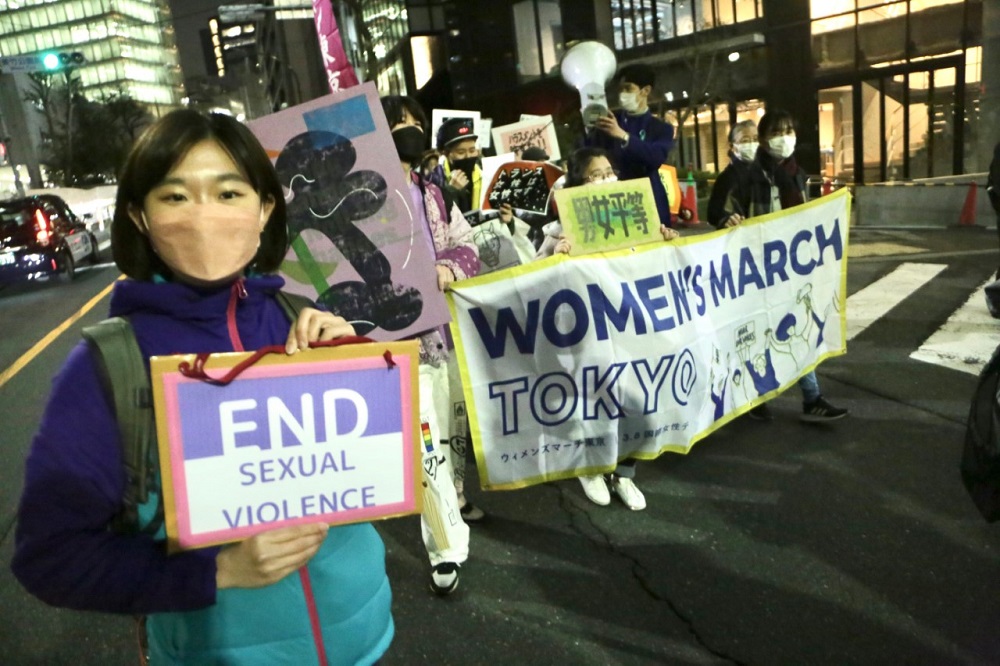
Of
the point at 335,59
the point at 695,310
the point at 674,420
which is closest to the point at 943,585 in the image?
the point at 674,420

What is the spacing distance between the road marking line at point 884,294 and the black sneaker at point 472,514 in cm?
444

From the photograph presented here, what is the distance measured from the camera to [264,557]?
1.35m

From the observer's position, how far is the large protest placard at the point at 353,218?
2.86 m

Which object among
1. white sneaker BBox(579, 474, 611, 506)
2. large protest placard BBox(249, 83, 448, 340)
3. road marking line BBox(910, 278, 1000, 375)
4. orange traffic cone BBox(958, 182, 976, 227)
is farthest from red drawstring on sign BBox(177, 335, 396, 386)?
orange traffic cone BBox(958, 182, 976, 227)

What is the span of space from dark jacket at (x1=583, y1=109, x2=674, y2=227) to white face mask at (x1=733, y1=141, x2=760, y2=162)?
2.61ft

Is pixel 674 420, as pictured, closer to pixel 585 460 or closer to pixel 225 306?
pixel 585 460

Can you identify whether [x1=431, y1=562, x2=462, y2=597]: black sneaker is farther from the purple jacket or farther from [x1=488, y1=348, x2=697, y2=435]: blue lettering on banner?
the purple jacket

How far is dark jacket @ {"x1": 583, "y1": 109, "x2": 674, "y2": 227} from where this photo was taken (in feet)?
15.5

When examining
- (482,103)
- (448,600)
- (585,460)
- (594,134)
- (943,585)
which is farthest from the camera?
(482,103)

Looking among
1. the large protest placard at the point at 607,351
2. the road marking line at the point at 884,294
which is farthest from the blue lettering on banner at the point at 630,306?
the road marking line at the point at 884,294

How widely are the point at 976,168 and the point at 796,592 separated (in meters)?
18.1

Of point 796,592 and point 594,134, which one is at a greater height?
point 594,134

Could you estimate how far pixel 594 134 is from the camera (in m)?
4.86

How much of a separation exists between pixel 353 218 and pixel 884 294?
24.3 ft
